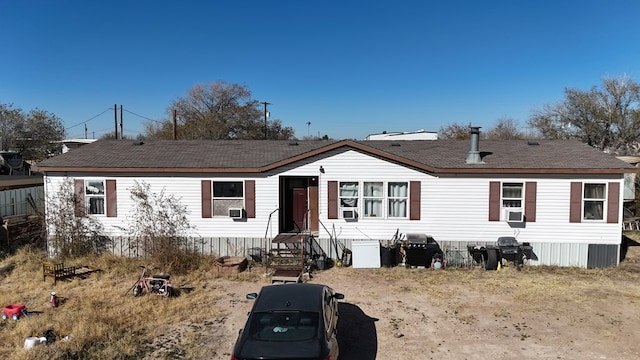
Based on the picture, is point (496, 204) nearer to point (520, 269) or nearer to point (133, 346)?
point (520, 269)

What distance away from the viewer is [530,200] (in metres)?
14.3

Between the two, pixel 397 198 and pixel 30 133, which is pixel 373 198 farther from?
pixel 30 133

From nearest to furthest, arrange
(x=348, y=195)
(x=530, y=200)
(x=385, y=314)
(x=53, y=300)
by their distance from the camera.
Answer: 1. (x=385, y=314)
2. (x=53, y=300)
3. (x=530, y=200)
4. (x=348, y=195)

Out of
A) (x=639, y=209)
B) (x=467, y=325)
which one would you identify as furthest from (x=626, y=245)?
(x=467, y=325)

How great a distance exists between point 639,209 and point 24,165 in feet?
143

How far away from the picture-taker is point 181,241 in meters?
15.1

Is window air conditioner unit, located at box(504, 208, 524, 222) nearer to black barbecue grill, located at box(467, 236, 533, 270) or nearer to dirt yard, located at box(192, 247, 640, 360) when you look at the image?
black barbecue grill, located at box(467, 236, 533, 270)

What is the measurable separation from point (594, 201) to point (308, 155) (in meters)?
9.97

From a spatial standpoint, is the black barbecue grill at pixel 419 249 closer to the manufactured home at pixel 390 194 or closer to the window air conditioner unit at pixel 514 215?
the manufactured home at pixel 390 194

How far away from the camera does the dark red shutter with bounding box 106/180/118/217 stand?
15.1 metres

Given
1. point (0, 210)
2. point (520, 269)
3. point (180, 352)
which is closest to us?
point (180, 352)

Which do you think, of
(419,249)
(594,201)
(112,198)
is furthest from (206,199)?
(594,201)

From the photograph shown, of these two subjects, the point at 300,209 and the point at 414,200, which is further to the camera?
the point at 300,209

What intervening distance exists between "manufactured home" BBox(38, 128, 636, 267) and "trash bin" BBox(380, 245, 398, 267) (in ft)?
1.69
